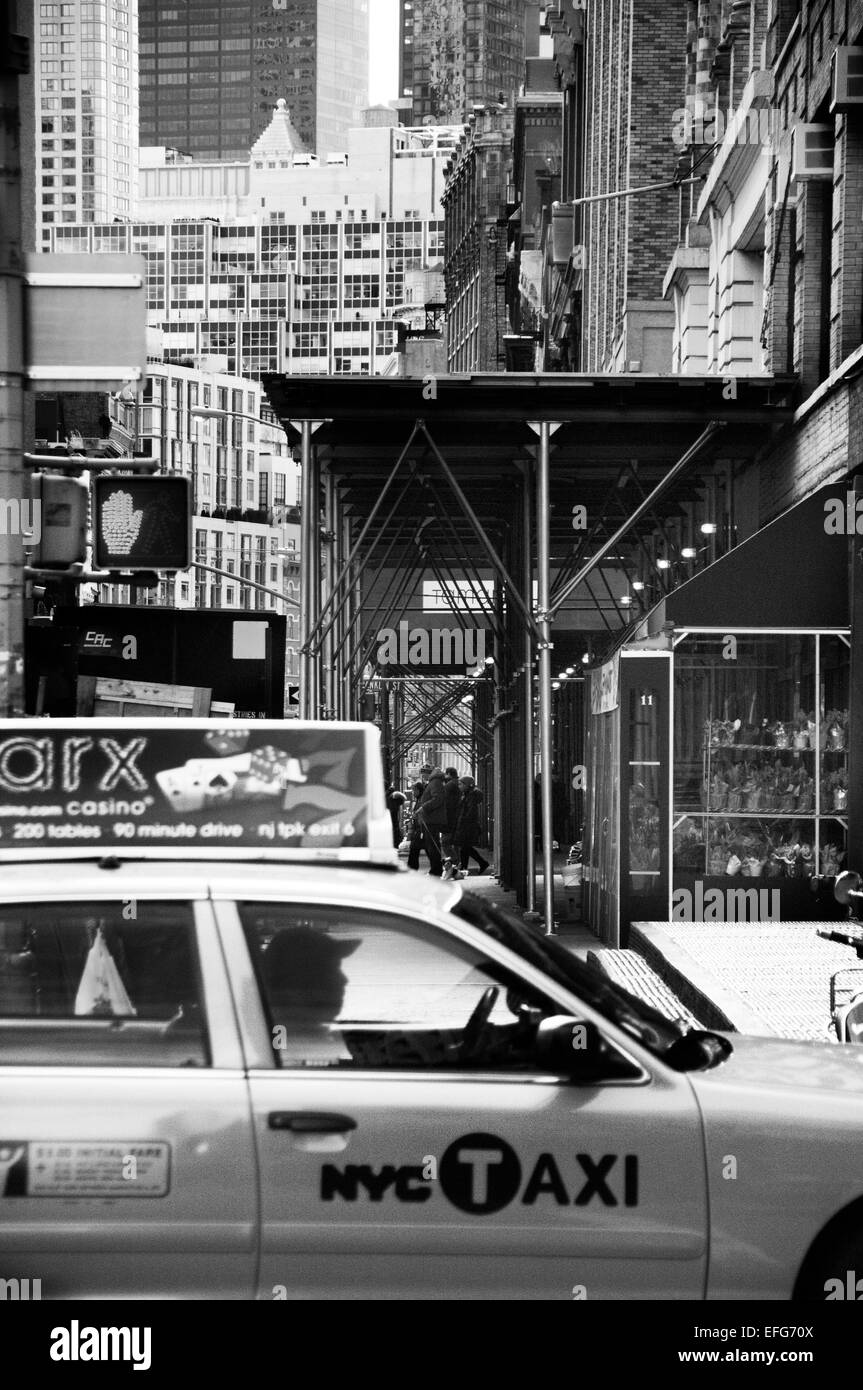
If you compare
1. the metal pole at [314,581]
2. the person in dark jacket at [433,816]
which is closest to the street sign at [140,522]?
the metal pole at [314,581]

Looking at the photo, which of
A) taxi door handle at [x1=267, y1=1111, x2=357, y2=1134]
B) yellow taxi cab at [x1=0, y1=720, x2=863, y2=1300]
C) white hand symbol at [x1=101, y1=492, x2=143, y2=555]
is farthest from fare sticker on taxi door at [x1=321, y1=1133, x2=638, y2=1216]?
white hand symbol at [x1=101, y1=492, x2=143, y2=555]

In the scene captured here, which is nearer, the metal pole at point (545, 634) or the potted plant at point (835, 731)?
the potted plant at point (835, 731)

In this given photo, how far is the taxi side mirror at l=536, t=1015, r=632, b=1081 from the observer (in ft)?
16.6

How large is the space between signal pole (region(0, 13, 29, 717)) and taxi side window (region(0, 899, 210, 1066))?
3.28m

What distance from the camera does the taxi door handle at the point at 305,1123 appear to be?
496 centimetres

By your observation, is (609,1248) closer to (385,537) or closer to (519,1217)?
(519,1217)

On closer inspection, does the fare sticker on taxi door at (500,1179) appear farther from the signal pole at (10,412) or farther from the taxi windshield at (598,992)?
the signal pole at (10,412)

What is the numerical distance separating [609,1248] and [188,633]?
16274 millimetres

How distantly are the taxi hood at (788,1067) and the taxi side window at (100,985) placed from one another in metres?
1.40

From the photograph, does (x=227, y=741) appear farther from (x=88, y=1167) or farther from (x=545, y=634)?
(x=545, y=634)

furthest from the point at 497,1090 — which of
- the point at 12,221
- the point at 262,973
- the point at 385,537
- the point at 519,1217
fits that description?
the point at 385,537

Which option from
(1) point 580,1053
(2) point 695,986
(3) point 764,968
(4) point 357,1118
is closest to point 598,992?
(1) point 580,1053

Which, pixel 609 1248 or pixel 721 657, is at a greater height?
pixel 721 657

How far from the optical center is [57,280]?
8.80 m
